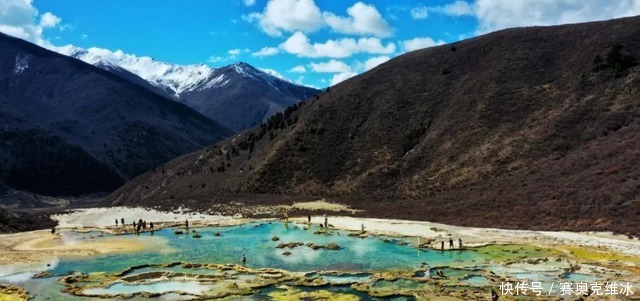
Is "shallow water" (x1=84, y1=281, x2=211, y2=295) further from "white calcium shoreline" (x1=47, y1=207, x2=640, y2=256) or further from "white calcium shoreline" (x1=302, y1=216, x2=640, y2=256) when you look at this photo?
"white calcium shoreline" (x1=47, y1=207, x2=640, y2=256)

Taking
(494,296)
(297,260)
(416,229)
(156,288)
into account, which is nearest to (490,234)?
(416,229)

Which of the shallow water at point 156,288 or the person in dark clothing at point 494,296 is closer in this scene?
the person in dark clothing at point 494,296

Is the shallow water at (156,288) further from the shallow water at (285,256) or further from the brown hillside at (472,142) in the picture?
the brown hillside at (472,142)

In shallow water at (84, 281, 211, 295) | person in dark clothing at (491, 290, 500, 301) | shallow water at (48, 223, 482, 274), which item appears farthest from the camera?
shallow water at (48, 223, 482, 274)

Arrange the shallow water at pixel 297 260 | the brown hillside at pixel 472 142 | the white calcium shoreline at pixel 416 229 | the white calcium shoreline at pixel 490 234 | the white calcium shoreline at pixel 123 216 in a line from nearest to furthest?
the shallow water at pixel 297 260 → the white calcium shoreline at pixel 490 234 → the white calcium shoreline at pixel 416 229 → the brown hillside at pixel 472 142 → the white calcium shoreline at pixel 123 216

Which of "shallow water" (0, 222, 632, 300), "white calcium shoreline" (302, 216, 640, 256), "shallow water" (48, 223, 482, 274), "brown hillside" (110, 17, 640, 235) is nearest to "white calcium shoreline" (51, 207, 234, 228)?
"brown hillside" (110, 17, 640, 235)

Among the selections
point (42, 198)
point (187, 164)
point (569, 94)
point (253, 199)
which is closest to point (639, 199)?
point (569, 94)

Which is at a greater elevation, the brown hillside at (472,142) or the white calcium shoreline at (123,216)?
the brown hillside at (472,142)

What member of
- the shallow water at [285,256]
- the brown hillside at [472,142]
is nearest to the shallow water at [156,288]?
the shallow water at [285,256]

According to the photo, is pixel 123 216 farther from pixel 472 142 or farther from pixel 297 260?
pixel 472 142
